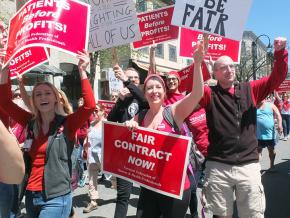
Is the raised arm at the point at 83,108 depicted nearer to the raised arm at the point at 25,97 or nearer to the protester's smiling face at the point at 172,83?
the raised arm at the point at 25,97

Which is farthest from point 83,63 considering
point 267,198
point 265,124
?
point 265,124

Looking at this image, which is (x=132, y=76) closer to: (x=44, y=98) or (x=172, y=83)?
(x=172, y=83)

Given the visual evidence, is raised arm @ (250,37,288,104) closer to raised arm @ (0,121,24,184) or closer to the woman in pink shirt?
the woman in pink shirt

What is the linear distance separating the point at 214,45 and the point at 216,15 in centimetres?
189

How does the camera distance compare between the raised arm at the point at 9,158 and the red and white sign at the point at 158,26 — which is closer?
the raised arm at the point at 9,158

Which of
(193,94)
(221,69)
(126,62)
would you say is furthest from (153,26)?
(126,62)

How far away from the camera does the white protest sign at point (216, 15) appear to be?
4.18 meters

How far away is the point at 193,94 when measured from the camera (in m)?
3.32

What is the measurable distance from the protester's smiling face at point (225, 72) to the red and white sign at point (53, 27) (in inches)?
48.9

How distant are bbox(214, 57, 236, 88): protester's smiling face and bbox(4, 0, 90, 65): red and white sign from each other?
4.07ft

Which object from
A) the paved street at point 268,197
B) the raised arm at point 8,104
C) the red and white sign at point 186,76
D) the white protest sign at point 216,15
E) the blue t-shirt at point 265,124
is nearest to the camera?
the raised arm at point 8,104

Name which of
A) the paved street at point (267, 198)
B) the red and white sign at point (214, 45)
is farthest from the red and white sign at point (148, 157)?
the paved street at point (267, 198)

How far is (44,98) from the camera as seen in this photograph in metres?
3.58

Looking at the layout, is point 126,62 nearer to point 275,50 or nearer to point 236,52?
point 236,52
